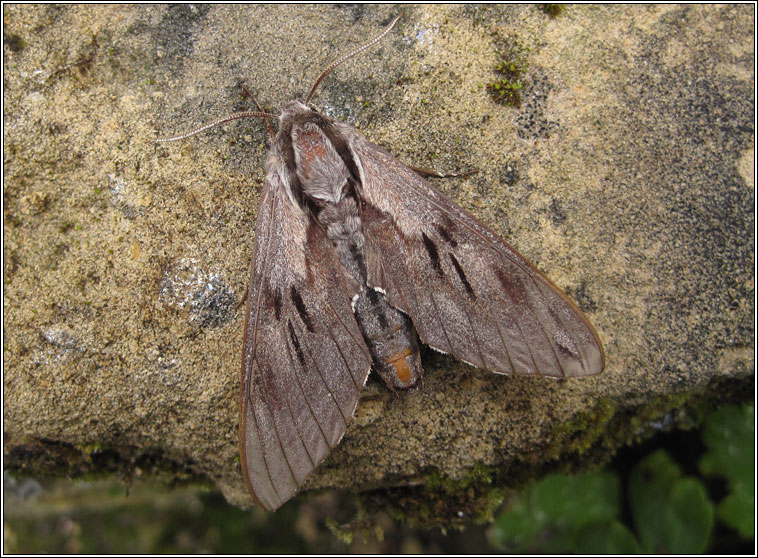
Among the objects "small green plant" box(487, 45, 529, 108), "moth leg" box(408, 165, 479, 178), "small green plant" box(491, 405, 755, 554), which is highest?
"small green plant" box(487, 45, 529, 108)

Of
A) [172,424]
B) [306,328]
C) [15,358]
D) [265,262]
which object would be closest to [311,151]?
[265,262]

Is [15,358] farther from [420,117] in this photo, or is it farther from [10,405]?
[420,117]

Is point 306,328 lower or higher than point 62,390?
lower

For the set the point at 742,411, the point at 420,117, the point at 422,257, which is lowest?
the point at 742,411

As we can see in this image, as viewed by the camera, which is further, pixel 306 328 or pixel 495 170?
pixel 495 170

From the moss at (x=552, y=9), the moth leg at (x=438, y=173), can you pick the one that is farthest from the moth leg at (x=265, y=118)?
the moss at (x=552, y=9)

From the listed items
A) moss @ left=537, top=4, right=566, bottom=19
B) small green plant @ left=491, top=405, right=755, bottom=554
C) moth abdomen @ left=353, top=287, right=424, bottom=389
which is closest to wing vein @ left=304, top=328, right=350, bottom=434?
moth abdomen @ left=353, top=287, right=424, bottom=389

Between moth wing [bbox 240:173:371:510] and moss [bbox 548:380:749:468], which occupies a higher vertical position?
moth wing [bbox 240:173:371:510]

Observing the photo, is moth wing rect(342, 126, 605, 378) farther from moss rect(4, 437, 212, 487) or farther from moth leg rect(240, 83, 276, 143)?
moss rect(4, 437, 212, 487)
